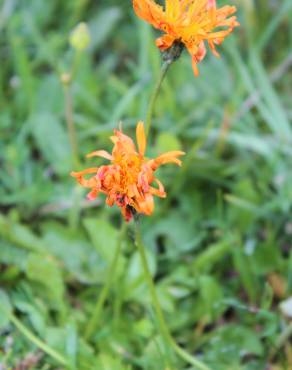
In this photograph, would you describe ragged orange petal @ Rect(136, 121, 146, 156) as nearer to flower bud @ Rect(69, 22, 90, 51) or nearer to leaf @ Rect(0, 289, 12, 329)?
leaf @ Rect(0, 289, 12, 329)

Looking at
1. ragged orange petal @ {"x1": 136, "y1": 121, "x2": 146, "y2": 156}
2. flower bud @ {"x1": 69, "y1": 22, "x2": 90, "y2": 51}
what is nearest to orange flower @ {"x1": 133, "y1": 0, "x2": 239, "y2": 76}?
ragged orange petal @ {"x1": 136, "y1": 121, "x2": 146, "y2": 156}

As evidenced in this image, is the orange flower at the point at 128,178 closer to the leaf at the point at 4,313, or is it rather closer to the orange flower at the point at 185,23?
the orange flower at the point at 185,23

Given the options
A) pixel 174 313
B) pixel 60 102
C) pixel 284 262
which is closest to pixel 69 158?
pixel 60 102

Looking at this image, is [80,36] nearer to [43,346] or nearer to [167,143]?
[167,143]

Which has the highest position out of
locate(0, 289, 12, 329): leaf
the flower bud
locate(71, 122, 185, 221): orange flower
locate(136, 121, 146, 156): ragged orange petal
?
the flower bud

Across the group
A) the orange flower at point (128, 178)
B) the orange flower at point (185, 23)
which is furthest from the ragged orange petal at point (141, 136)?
the orange flower at point (185, 23)

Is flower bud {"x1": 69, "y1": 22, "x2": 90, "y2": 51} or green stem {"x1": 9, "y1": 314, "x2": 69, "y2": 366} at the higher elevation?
flower bud {"x1": 69, "y1": 22, "x2": 90, "y2": 51}
